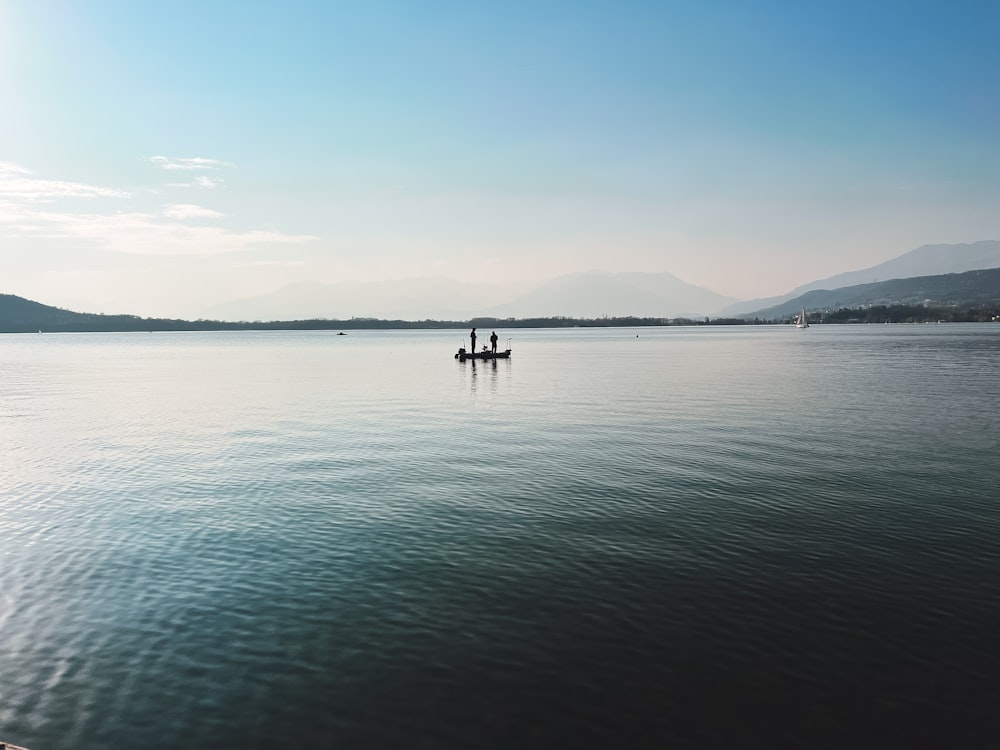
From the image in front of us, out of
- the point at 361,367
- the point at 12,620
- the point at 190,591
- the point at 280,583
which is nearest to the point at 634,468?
the point at 280,583

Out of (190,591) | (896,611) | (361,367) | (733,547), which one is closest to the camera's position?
(896,611)

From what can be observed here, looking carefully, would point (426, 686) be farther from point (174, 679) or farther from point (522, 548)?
point (522, 548)

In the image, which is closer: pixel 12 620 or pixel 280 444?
pixel 12 620

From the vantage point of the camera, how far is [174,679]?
11.4 meters

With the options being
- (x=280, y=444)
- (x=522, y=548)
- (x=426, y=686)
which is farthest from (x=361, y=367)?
(x=426, y=686)

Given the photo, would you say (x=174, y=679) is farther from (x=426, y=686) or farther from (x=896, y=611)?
(x=896, y=611)

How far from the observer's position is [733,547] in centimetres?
1736

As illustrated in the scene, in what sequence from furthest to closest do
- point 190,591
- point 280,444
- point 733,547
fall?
point 280,444 → point 733,547 → point 190,591

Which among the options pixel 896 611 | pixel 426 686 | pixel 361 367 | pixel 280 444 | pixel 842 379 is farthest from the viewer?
pixel 361 367

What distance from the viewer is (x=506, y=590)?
14953 millimetres

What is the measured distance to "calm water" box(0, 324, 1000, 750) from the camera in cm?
1025

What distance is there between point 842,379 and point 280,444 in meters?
55.4

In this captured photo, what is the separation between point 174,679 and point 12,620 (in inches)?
213

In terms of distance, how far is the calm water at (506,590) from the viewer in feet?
33.6
